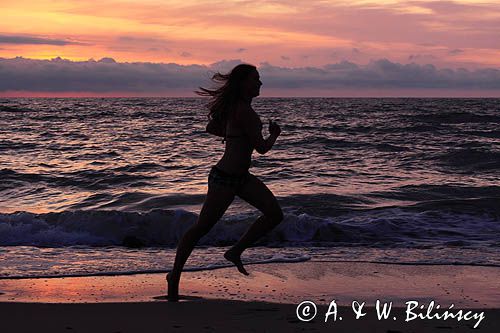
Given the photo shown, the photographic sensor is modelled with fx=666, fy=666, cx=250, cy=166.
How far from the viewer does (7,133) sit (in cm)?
3056

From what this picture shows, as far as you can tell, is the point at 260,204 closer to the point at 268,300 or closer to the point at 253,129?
the point at 253,129

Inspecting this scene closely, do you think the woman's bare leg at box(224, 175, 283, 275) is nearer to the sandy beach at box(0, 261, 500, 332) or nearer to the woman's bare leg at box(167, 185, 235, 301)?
the woman's bare leg at box(167, 185, 235, 301)

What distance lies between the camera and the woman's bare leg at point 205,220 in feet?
18.2

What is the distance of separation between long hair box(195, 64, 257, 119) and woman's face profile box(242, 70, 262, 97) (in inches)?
1.2

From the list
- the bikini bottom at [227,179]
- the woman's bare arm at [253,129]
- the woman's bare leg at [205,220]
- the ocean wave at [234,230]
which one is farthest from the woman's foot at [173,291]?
the ocean wave at [234,230]

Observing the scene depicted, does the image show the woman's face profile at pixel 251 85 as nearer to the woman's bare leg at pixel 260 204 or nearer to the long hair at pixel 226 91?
the long hair at pixel 226 91

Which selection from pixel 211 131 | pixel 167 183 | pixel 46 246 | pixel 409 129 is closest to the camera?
pixel 211 131

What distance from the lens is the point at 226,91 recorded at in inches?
219

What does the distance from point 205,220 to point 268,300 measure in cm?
93

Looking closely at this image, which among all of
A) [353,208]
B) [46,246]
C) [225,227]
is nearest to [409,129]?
[353,208]

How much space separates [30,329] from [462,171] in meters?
16.3

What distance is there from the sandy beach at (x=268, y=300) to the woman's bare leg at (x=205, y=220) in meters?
0.20

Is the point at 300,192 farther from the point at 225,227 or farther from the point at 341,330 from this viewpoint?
the point at 341,330

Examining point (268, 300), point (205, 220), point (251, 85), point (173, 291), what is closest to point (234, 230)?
point (268, 300)
